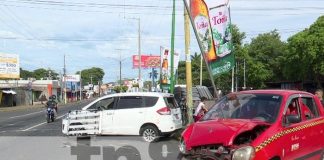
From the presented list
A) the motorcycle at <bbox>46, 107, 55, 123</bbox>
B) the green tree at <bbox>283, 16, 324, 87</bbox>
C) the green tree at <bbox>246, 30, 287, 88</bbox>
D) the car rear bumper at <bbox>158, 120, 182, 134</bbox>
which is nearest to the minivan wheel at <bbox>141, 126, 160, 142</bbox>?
the car rear bumper at <bbox>158, 120, 182, 134</bbox>

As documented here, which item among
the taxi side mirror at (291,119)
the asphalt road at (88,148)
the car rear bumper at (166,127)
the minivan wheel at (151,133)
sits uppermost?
the taxi side mirror at (291,119)

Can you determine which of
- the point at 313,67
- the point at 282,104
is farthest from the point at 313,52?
the point at 282,104

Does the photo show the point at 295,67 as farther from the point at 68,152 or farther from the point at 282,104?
the point at 282,104

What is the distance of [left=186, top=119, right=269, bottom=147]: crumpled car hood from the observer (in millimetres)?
7020

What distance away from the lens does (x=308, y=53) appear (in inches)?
2126

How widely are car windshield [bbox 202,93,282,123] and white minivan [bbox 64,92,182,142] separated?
25.1 feet

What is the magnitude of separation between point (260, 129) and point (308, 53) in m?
49.0

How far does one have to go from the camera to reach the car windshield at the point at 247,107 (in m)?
7.88

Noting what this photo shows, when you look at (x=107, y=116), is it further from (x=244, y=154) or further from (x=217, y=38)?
(x=244, y=154)

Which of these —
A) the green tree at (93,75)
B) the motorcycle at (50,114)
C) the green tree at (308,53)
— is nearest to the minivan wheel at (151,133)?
the motorcycle at (50,114)

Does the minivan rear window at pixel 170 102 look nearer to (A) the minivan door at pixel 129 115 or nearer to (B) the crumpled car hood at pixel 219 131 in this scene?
(A) the minivan door at pixel 129 115

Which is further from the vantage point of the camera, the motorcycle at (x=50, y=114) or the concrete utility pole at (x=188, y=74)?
the motorcycle at (x=50, y=114)

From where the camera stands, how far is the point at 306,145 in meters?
8.48

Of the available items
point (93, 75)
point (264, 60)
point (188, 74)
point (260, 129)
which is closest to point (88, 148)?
point (188, 74)
